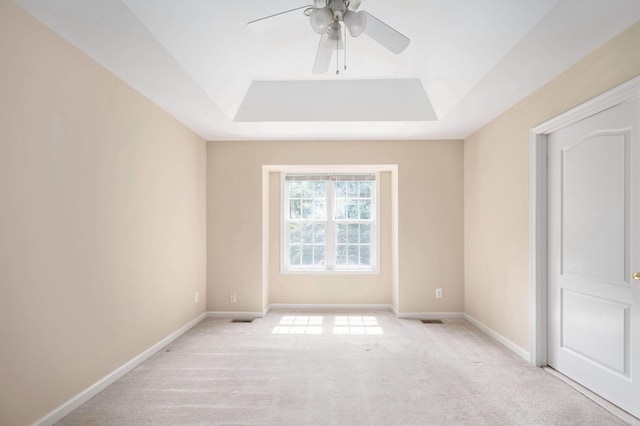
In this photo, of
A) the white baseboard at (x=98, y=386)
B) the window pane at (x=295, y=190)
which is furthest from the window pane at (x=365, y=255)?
the white baseboard at (x=98, y=386)

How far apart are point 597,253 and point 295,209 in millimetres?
3675

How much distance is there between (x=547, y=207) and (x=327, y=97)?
2.35m

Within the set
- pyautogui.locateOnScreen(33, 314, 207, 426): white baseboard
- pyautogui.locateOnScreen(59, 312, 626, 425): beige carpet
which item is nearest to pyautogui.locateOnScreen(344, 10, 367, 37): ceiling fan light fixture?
pyautogui.locateOnScreen(59, 312, 626, 425): beige carpet

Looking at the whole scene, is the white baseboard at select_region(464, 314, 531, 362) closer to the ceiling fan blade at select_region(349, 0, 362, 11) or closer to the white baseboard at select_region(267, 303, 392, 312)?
the white baseboard at select_region(267, 303, 392, 312)

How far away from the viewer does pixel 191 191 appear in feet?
14.1

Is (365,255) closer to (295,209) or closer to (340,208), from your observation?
(340,208)

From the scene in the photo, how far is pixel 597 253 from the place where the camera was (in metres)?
2.51

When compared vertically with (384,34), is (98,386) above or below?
below

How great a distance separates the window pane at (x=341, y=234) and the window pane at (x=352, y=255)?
5.8 inches

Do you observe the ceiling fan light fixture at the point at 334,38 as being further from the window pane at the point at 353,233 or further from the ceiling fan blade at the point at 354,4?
the window pane at the point at 353,233

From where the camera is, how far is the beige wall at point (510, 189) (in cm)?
237

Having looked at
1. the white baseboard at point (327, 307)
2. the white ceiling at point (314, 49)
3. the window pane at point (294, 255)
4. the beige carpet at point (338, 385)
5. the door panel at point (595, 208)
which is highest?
the white ceiling at point (314, 49)

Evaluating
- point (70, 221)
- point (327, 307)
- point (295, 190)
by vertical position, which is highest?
point (295, 190)

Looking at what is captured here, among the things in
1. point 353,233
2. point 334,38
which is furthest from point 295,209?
point 334,38
